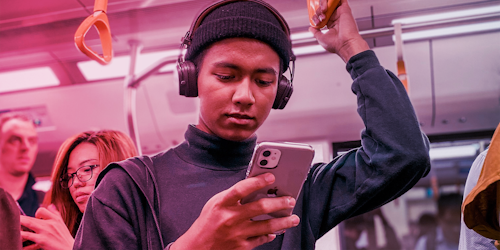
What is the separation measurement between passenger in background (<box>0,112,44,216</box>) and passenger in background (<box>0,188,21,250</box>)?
89 centimetres

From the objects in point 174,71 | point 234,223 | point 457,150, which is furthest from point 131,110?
point 457,150

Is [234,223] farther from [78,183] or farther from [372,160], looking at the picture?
[78,183]

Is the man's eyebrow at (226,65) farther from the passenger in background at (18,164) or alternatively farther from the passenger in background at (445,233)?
the passenger in background at (445,233)

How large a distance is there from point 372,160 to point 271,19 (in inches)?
16.5

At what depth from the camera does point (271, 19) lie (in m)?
1.01

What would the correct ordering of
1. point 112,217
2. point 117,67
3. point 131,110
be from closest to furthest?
point 112,217 < point 131,110 < point 117,67

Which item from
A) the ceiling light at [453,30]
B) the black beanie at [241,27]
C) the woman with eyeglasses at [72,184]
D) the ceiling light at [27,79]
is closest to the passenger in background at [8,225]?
the woman with eyeglasses at [72,184]

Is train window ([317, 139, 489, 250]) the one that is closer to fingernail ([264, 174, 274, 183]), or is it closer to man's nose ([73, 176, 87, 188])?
man's nose ([73, 176, 87, 188])

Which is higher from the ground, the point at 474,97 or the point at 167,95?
the point at 167,95

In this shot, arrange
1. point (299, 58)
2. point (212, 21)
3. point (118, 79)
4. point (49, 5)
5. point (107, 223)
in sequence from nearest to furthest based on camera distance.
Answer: point (107, 223), point (212, 21), point (49, 5), point (299, 58), point (118, 79)

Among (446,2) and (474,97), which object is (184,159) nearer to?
(446,2)

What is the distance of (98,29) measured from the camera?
4.10ft

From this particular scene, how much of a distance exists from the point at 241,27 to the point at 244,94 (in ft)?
0.55

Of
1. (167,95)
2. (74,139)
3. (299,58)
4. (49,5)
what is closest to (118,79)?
(167,95)
